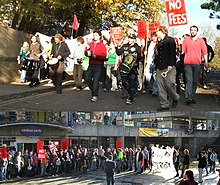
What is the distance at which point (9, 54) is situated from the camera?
25.1 ft

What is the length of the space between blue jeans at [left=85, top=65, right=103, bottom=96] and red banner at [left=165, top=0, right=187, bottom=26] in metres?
1.77

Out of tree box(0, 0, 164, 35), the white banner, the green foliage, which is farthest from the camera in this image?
the green foliage

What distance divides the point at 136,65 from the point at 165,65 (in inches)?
25.8

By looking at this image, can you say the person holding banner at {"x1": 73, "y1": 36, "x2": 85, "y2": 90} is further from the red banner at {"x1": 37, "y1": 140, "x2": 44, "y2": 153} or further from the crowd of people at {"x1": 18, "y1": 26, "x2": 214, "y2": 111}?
the red banner at {"x1": 37, "y1": 140, "x2": 44, "y2": 153}

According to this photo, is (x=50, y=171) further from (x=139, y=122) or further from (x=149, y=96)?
(x=149, y=96)

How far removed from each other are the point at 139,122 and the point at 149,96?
2.00 m

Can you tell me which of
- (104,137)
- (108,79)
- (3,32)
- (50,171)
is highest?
(3,32)

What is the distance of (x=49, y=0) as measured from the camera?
838 centimetres

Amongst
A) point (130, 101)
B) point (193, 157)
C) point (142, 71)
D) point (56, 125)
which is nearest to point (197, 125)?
point (193, 157)

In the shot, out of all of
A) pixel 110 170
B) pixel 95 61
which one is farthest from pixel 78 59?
pixel 110 170

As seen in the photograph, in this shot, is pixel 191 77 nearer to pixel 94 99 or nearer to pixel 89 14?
pixel 94 99

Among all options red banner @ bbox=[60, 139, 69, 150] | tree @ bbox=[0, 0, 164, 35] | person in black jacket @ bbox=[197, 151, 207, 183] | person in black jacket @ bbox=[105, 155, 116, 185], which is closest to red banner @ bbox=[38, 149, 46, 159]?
red banner @ bbox=[60, 139, 69, 150]

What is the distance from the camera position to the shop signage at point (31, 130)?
9.47ft

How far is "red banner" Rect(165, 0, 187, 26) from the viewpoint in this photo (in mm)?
6023
